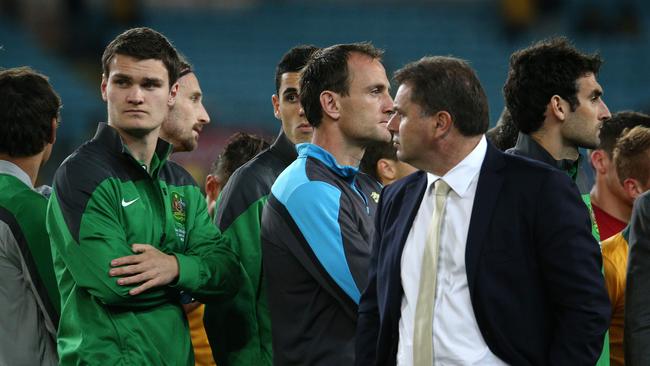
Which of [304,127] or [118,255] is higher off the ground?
[304,127]

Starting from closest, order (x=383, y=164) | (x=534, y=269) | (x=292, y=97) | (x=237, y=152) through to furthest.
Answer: (x=534, y=269)
(x=292, y=97)
(x=237, y=152)
(x=383, y=164)

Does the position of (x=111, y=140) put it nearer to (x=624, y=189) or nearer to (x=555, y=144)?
(x=555, y=144)

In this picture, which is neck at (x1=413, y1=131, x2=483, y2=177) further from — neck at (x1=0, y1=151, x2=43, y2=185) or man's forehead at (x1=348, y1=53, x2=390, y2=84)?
neck at (x1=0, y1=151, x2=43, y2=185)

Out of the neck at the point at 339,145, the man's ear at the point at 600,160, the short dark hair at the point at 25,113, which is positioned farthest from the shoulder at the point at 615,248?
the short dark hair at the point at 25,113

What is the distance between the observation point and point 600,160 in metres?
5.07

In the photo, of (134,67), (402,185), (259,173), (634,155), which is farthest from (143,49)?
(634,155)

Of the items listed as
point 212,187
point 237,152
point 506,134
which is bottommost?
point 212,187

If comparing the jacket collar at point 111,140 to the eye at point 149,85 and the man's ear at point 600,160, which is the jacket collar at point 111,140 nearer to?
the eye at point 149,85

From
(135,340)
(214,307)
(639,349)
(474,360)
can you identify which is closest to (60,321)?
(135,340)

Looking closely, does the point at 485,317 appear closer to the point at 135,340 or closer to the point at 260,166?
the point at 135,340

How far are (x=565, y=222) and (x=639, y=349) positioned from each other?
989 mm

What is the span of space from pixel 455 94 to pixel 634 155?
187 cm

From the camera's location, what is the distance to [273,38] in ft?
53.0

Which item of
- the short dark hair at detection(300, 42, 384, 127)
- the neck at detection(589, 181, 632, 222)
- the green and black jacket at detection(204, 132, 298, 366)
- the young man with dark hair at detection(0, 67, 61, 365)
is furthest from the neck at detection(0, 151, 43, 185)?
the neck at detection(589, 181, 632, 222)
